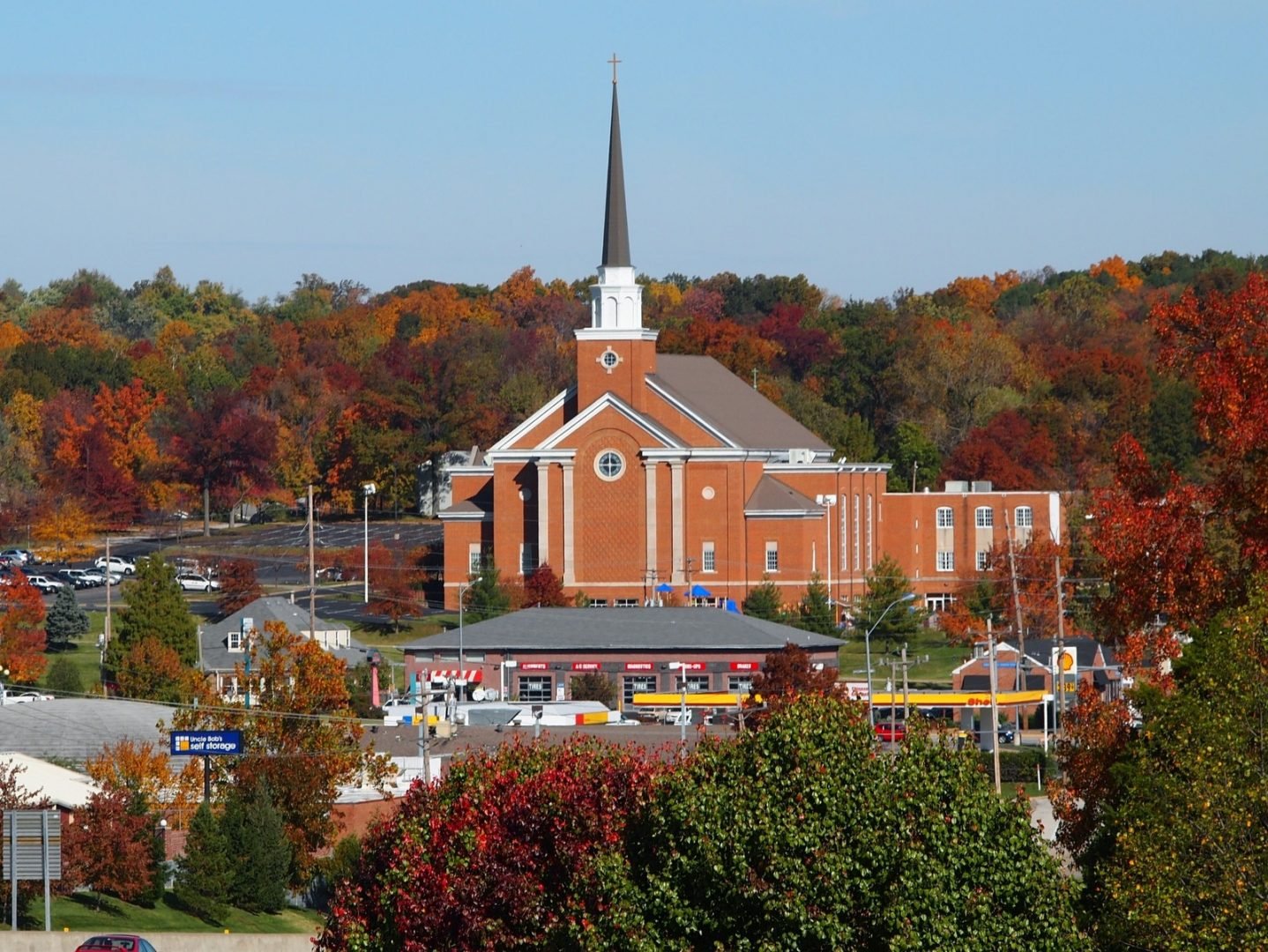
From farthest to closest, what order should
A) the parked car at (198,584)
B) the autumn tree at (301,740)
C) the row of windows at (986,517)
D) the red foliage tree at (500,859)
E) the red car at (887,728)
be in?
the row of windows at (986,517) → the parked car at (198,584) → the red car at (887,728) → the autumn tree at (301,740) → the red foliage tree at (500,859)

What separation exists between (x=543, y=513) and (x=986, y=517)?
77.0ft

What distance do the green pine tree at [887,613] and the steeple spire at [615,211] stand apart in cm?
1750

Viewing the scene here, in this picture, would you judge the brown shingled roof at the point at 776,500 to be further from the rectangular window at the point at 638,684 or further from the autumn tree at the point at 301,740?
the autumn tree at the point at 301,740

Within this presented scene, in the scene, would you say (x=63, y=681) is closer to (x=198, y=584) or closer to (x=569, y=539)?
(x=569, y=539)

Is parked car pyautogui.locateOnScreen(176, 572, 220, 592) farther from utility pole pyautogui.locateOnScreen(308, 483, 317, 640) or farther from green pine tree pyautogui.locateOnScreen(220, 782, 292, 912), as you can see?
green pine tree pyautogui.locateOnScreen(220, 782, 292, 912)

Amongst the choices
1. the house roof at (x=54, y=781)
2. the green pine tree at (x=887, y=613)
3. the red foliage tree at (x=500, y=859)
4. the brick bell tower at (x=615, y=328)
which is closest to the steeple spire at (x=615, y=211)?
the brick bell tower at (x=615, y=328)

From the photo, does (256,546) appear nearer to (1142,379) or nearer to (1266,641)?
(1142,379)

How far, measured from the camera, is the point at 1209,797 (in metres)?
26.1

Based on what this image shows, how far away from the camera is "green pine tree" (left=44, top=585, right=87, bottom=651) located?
292 ft

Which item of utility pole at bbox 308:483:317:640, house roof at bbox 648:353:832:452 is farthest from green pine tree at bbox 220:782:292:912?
house roof at bbox 648:353:832:452

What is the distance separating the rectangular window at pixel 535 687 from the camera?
8169cm

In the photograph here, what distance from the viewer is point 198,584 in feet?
356

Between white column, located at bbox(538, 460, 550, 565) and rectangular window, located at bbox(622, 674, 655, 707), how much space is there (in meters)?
18.6

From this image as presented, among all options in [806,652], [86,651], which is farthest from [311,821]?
[86,651]
